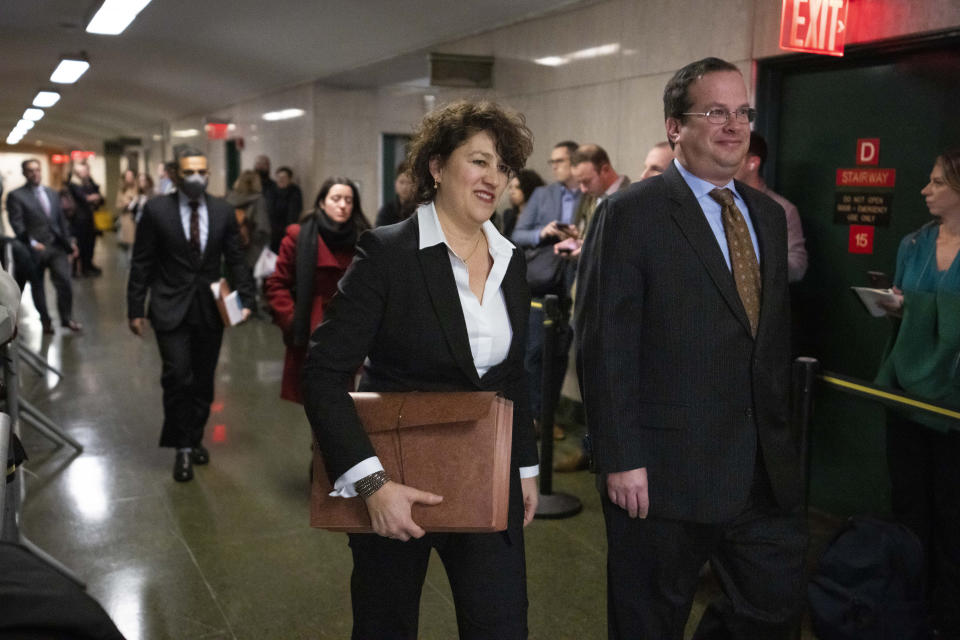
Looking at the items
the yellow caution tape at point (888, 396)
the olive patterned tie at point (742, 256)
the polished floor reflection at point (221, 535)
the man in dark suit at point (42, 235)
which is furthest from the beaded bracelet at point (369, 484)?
the man in dark suit at point (42, 235)

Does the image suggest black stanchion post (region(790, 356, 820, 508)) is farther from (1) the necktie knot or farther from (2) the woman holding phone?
(2) the woman holding phone

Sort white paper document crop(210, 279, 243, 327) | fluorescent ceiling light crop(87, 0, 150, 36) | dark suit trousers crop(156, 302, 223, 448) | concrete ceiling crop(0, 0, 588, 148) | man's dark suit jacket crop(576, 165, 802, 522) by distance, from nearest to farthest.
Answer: man's dark suit jacket crop(576, 165, 802, 522) < white paper document crop(210, 279, 243, 327) < dark suit trousers crop(156, 302, 223, 448) < concrete ceiling crop(0, 0, 588, 148) < fluorescent ceiling light crop(87, 0, 150, 36)

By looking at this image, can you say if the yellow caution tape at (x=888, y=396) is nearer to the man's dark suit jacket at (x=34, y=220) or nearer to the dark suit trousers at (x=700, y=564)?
the dark suit trousers at (x=700, y=564)

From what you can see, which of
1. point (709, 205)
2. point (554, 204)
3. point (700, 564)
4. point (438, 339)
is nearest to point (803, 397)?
point (700, 564)

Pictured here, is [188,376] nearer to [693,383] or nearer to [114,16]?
[693,383]

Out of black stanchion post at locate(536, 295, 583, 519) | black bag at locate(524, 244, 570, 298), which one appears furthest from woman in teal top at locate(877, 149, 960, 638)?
black bag at locate(524, 244, 570, 298)

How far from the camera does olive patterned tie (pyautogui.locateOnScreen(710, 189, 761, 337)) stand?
233 cm

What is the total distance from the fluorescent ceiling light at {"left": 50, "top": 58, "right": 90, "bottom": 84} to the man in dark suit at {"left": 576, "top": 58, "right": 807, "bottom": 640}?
1230 centimetres

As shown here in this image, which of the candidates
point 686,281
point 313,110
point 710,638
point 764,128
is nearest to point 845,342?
point 764,128

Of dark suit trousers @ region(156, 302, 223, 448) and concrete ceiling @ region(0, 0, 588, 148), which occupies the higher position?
concrete ceiling @ region(0, 0, 588, 148)

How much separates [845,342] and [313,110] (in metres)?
9.41

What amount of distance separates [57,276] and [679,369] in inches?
385

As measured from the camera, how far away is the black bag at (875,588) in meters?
3.13

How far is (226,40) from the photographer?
10.5 metres
